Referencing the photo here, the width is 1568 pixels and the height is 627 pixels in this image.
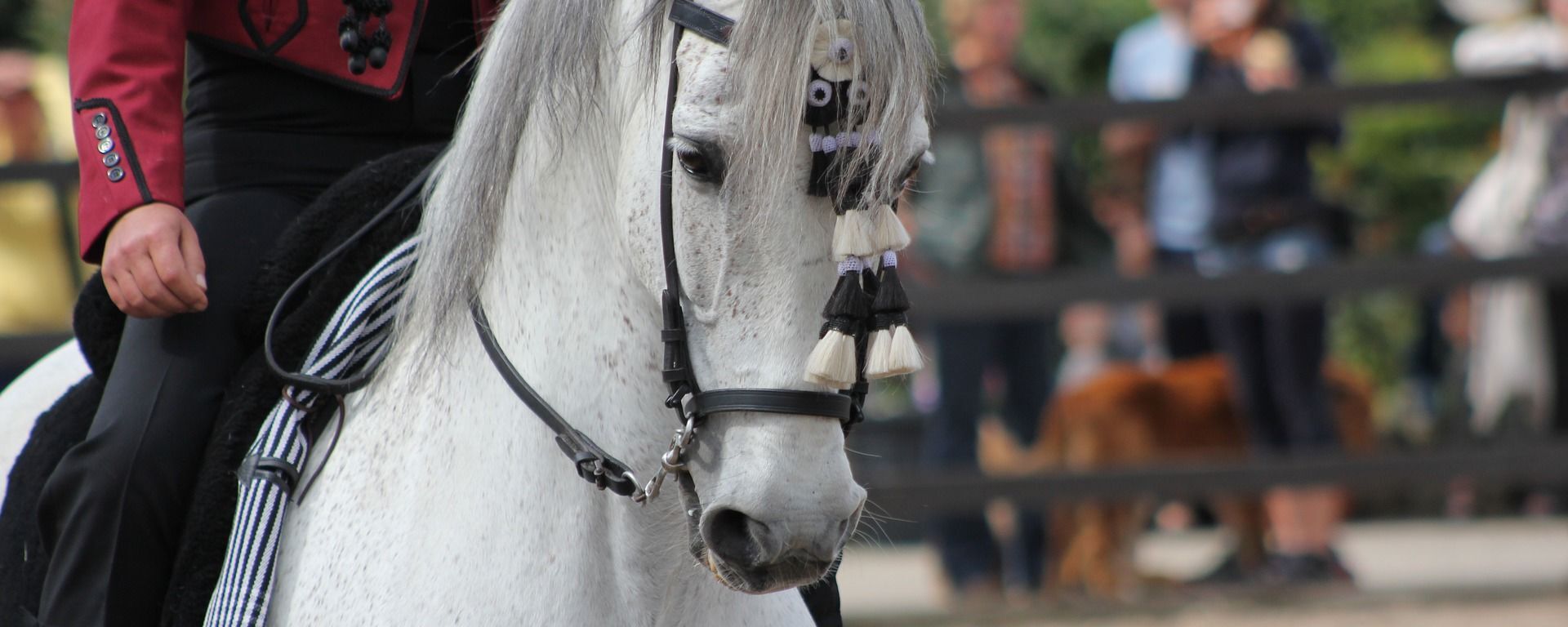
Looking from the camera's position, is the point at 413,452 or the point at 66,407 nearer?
the point at 413,452

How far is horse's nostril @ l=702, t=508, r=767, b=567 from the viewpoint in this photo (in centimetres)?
174

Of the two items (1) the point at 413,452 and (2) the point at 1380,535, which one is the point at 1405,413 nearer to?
(2) the point at 1380,535

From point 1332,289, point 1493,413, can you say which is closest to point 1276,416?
point 1332,289

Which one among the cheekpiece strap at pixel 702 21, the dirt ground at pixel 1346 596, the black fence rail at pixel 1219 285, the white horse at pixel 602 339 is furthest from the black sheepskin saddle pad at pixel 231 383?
the black fence rail at pixel 1219 285

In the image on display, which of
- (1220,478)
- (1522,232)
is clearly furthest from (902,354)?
(1522,232)

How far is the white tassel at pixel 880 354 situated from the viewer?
1708 mm

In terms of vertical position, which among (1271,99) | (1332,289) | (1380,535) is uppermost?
(1271,99)

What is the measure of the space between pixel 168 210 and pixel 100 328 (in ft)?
0.94

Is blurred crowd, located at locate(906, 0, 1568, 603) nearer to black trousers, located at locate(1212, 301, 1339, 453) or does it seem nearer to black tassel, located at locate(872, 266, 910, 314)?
black trousers, located at locate(1212, 301, 1339, 453)

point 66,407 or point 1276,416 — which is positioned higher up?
point 1276,416

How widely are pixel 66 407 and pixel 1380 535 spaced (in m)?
7.27

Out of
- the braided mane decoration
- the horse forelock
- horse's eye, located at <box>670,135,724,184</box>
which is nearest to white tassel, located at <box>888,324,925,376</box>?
the braided mane decoration

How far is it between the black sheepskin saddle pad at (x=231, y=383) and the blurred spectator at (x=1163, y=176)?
4286 mm

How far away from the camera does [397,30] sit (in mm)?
2277
